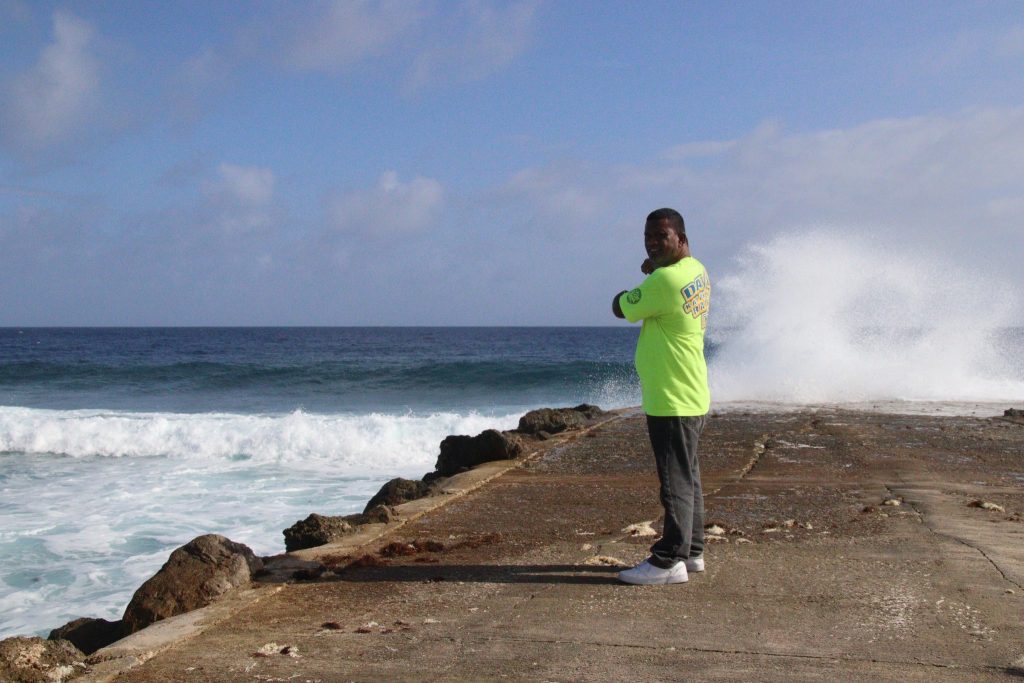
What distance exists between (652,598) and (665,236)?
1568 millimetres

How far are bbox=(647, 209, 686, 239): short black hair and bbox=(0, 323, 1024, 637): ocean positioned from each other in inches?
190

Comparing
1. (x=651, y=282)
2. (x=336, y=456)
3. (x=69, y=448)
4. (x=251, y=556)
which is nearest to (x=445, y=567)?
(x=251, y=556)

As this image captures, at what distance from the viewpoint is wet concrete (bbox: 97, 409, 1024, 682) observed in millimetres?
2934

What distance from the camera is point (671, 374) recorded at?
12.6ft

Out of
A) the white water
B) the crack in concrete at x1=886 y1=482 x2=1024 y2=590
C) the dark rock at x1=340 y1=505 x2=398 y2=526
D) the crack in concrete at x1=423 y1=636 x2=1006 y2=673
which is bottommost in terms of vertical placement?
the white water

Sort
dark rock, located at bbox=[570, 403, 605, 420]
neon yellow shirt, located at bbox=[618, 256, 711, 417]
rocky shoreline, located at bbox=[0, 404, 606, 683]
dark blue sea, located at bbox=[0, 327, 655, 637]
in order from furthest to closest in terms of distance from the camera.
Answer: dark rock, located at bbox=[570, 403, 605, 420]
dark blue sea, located at bbox=[0, 327, 655, 637]
neon yellow shirt, located at bbox=[618, 256, 711, 417]
rocky shoreline, located at bbox=[0, 404, 606, 683]

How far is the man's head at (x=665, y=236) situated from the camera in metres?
3.85

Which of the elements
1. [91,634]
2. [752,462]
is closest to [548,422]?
[752,462]

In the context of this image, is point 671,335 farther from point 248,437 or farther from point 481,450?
point 248,437

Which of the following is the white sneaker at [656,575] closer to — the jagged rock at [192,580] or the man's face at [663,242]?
the man's face at [663,242]

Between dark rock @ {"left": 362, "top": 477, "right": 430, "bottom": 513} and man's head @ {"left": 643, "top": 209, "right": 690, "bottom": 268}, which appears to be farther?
dark rock @ {"left": 362, "top": 477, "right": 430, "bottom": 513}

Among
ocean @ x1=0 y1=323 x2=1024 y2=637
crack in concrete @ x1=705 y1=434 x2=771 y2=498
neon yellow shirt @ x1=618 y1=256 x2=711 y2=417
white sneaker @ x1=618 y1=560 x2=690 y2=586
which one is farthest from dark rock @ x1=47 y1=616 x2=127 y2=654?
crack in concrete @ x1=705 y1=434 x2=771 y2=498

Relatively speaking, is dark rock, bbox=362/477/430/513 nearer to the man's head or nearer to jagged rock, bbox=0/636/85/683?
the man's head

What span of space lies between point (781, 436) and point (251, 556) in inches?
255
